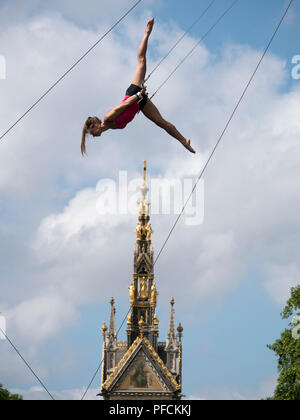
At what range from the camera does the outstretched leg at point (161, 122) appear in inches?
484

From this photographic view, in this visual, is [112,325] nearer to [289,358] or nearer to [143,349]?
[143,349]

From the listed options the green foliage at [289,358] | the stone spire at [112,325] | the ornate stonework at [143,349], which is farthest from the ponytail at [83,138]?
the stone spire at [112,325]

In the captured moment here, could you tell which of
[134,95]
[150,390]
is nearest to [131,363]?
[150,390]

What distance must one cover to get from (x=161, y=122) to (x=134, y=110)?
2.42ft

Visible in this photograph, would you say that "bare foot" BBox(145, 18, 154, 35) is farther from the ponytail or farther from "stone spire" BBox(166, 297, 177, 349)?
"stone spire" BBox(166, 297, 177, 349)

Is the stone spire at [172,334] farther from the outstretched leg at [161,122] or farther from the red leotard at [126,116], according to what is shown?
the red leotard at [126,116]

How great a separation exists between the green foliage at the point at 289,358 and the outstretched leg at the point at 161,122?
27.5 metres

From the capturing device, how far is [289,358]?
132 ft
